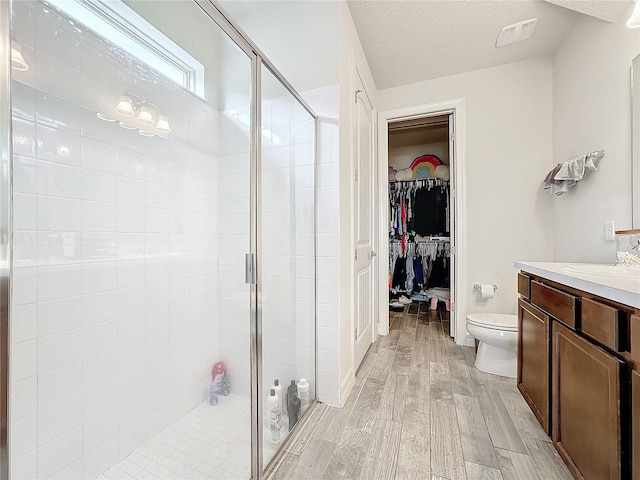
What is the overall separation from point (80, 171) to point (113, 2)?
2.64 ft

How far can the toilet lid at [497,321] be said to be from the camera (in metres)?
2.04

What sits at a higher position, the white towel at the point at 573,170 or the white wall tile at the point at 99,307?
the white towel at the point at 573,170

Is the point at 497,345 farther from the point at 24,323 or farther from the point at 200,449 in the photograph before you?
the point at 24,323

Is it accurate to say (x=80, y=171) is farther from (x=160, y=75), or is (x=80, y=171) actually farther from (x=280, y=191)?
(x=280, y=191)

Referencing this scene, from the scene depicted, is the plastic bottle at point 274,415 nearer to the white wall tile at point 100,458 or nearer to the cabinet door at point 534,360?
the white wall tile at point 100,458

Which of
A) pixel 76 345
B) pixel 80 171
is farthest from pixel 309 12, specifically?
pixel 76 345

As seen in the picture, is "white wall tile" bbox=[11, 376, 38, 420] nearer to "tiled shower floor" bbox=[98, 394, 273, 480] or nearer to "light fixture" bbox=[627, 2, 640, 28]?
"tiled shower floor" bbox=[98, 394, 273, 480]

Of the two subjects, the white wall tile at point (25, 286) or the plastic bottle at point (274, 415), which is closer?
the white wall tile at point (25, 286)

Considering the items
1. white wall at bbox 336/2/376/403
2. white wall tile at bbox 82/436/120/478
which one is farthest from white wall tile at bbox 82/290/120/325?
white wall at bbox 336/2/376/403

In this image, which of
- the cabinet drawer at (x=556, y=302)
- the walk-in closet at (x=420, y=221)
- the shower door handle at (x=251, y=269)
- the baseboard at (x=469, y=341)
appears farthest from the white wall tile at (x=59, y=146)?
the walk-in closet at (x=420, y=221)

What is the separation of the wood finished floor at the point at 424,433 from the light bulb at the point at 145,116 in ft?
5.75

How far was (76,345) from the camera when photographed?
119cm

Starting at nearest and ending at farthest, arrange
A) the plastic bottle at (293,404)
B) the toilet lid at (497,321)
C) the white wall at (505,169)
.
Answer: the plastic bottle at (293,404) < the toilet lid at (497,321) < the white wall at (505,169)

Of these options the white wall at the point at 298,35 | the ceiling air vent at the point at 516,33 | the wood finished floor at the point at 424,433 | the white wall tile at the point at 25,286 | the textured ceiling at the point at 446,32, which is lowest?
the wood finished floor at the point at 424,433
